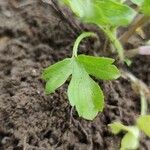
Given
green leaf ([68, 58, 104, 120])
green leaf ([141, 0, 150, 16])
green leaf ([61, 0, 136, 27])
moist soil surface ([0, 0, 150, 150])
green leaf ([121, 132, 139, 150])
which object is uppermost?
green leaf ([141, 0, 150, 16])

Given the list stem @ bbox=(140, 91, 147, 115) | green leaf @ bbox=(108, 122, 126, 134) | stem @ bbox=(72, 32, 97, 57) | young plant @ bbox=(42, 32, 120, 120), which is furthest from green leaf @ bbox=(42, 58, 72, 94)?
stem @ bbox=(140, 91, 147, 115)

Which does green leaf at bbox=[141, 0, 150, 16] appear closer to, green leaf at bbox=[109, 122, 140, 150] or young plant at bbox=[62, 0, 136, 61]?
young plant at bbox=[62, 0, 136, 61]

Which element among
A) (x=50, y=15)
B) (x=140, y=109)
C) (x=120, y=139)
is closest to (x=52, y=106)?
(x=120, y=139)

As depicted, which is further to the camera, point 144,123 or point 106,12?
point 106,12

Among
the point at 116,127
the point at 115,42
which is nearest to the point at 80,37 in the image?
the point at 115,42

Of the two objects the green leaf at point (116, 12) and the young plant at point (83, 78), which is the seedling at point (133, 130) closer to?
the young plant at point (83, 78)

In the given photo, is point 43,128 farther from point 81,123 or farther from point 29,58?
point 29,58

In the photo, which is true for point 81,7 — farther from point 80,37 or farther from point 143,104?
point 143,104

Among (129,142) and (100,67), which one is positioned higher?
(100,67)
